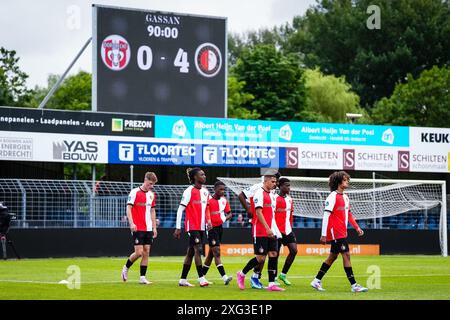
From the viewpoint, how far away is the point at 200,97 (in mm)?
39344

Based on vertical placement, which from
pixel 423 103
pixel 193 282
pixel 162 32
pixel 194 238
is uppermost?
pixel 423 103

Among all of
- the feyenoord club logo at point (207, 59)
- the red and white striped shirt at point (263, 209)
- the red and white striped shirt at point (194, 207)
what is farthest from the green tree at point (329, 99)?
the red and white striped shirt at point (263, 209)

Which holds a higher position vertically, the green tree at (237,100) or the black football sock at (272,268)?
the green tree at (237,100)

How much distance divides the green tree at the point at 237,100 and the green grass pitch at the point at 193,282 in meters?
41.3

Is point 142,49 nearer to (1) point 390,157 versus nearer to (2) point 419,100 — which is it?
(1) point 390,157

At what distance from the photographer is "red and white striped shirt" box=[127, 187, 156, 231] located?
20.9 meters

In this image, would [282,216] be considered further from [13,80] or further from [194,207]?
[13,80]

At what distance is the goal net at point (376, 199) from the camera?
40719mm

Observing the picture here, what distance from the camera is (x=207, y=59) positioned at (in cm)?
3903

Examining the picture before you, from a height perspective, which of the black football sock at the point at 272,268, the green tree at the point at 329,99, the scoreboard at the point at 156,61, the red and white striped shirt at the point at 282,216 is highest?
the green tree at the point at 329,99

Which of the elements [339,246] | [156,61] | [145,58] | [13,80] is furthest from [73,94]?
[339,246]

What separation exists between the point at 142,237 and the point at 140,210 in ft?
1.83

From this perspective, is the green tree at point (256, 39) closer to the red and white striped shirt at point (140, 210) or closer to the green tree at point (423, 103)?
the green tree at point (423, 103)
